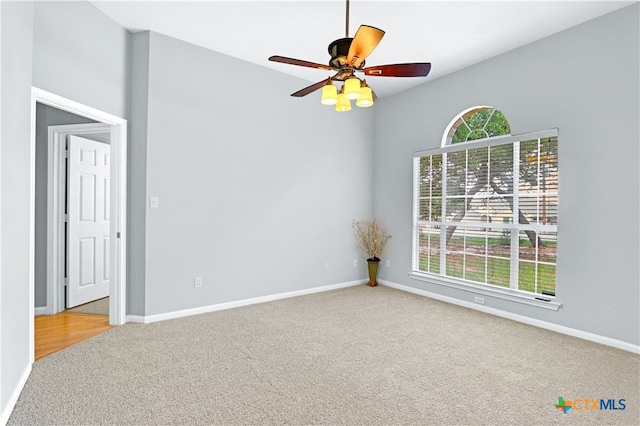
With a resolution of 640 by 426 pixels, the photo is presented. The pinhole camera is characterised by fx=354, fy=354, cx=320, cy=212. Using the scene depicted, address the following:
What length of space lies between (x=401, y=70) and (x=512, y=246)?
8.66 ft

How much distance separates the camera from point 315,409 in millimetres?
2146

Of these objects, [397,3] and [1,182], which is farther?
[397,3]

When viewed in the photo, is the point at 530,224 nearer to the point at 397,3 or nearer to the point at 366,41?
the point at 397,3

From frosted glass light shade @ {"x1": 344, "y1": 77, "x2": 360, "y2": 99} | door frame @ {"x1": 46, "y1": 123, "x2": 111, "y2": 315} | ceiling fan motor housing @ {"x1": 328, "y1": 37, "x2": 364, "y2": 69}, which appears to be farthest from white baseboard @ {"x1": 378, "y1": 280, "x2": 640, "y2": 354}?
door frame @ {"x1": 46, "y1": 123, "x2": 111, "y2": 315}

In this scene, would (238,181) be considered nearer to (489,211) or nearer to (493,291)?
(489,211)

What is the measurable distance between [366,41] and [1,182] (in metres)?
2.25

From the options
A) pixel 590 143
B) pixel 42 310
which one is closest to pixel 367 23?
pixel 590 143

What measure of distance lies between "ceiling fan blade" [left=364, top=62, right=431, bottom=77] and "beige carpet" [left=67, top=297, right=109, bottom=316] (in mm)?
3839

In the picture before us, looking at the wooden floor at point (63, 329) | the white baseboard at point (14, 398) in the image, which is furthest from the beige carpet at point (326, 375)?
the wooden floor at point (63, 329)

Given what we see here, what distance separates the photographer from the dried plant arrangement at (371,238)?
18.3 ft

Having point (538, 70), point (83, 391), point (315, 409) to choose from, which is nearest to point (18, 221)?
point (83, 391)

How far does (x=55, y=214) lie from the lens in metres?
4.02

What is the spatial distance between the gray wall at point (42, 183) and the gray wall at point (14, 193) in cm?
171

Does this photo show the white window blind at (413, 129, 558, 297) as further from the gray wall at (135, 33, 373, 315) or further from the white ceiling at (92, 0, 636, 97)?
the gray wall at (135, 33, 373, 315)
